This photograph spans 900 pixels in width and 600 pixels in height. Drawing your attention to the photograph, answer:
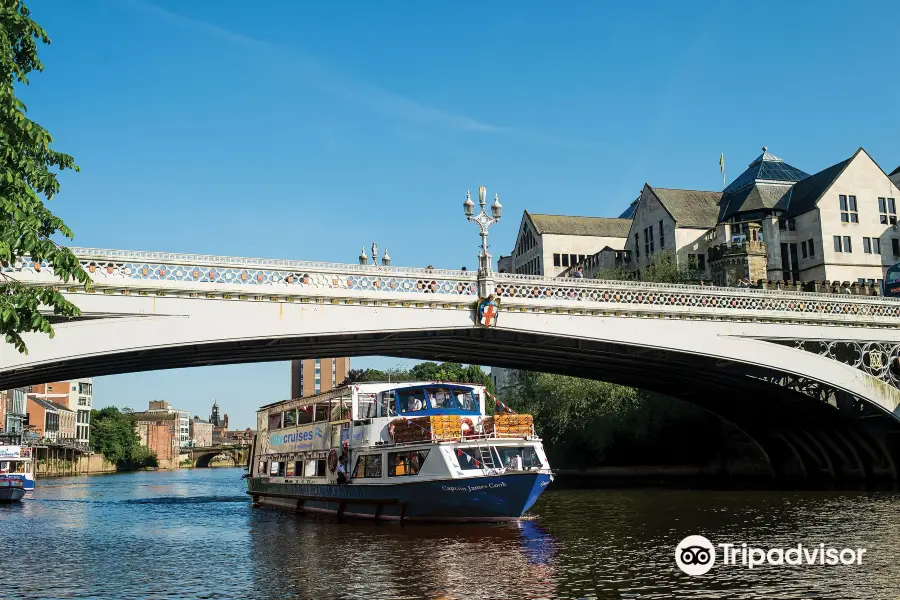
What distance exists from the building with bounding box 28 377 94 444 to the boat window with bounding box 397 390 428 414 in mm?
109021

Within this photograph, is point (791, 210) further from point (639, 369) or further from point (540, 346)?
point (540, 346)

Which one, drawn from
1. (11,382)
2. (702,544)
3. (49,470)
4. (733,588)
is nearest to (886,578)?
(733,588)

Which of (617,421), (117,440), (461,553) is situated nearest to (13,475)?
(461,553)

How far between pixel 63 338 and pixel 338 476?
12.8 m

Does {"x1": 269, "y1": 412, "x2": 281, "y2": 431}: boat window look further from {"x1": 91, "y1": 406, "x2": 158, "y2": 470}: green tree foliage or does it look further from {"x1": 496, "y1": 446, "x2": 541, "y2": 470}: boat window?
{"x1": 91, "y1": 406, "x2": 158, "y2": 470}: green tree foliage

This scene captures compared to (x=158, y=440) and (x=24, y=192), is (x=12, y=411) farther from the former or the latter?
(x=24, y=192)

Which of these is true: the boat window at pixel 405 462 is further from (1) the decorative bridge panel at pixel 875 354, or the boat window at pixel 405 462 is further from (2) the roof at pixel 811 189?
(2) the roof at pixel 811 189

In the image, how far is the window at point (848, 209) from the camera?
65.6 meters

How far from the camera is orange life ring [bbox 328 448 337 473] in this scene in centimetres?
3703

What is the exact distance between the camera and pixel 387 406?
35.5m

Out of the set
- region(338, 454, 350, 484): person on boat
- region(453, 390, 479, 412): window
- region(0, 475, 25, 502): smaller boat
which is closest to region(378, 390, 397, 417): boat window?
region(338, 454, 350, 484): person on boat

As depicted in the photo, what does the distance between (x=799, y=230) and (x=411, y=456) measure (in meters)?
44.8

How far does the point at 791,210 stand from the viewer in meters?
68.2

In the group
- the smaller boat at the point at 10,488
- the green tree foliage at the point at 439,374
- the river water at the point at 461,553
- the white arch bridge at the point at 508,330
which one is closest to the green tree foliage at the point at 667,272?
the white arch bridge at the point at 508,330
